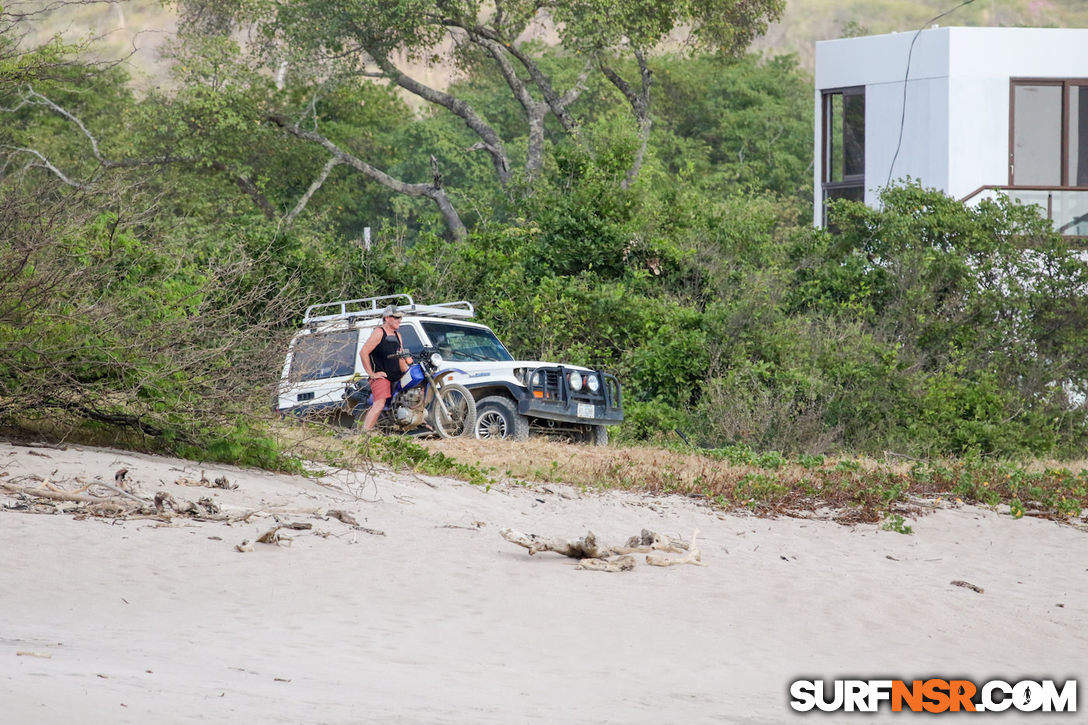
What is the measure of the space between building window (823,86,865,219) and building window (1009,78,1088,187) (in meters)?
3.24

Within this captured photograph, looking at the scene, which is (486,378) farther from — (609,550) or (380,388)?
(609,550)

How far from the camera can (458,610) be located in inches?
275

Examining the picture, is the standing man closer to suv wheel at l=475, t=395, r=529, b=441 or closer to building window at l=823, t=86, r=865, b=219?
suv wheel at l=475, t=395, r=529, b=441

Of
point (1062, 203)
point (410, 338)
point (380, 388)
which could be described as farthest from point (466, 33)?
point (380, 388)

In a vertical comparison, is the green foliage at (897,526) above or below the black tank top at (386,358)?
below

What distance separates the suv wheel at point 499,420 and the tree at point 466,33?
640 inches

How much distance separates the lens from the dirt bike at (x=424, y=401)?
14250mm

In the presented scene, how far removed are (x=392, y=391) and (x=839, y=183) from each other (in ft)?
56.8

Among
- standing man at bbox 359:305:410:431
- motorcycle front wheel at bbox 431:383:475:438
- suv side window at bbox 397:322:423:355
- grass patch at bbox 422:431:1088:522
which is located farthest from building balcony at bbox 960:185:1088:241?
standing man at bbox 359:305:410:431

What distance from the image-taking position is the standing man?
45.4 ft

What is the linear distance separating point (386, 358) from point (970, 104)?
16014mm

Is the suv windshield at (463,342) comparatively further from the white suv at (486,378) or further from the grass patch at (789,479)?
the grass patch at (789,479)

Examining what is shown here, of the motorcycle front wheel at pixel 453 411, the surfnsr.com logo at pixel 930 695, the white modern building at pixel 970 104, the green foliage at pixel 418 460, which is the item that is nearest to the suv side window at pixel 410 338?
the motorcycle front wheel at pixel 453 411

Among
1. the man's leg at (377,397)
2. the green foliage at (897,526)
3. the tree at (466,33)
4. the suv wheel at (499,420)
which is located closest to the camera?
the green foliage at (897,526)
